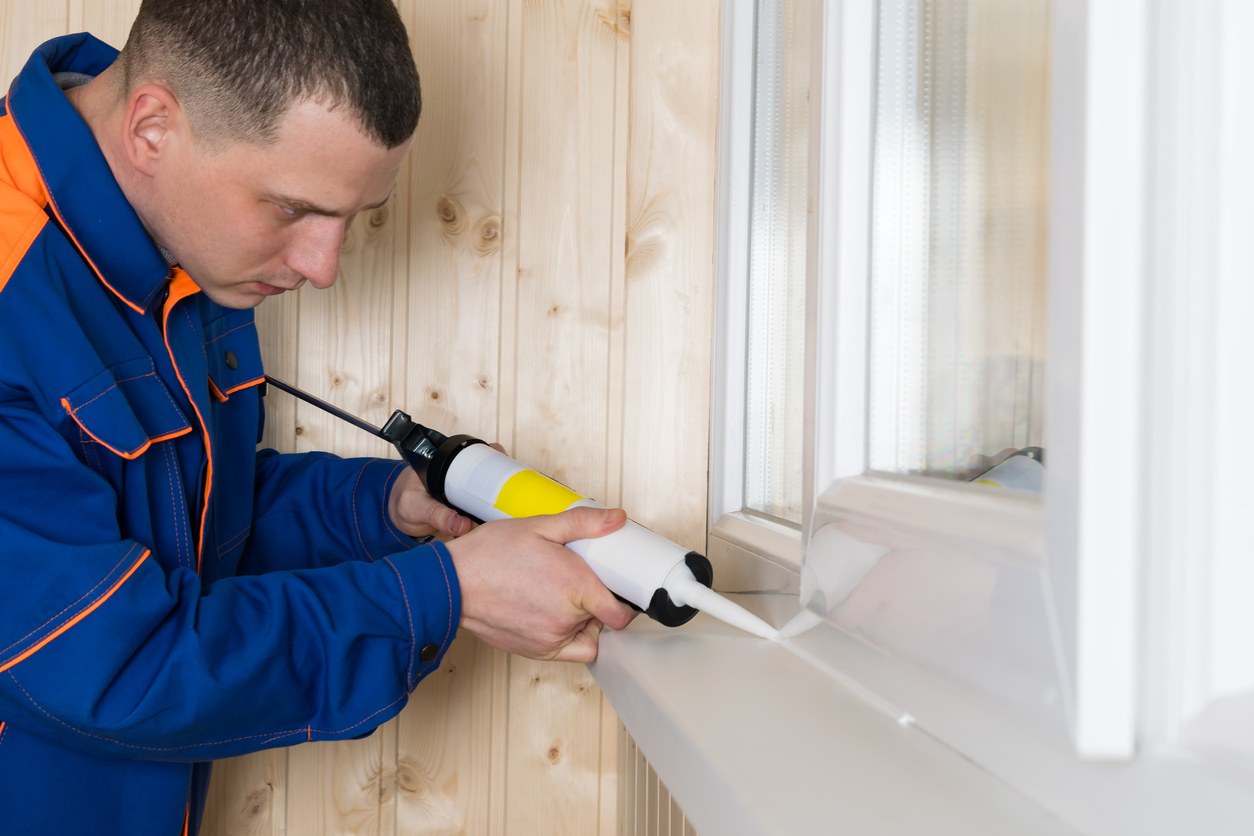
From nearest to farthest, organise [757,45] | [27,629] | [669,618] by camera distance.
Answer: [27,629] → [669,618] → [757,45]

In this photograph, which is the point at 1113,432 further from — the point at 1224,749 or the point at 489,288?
the point at 489,288

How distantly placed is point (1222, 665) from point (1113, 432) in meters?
0.10

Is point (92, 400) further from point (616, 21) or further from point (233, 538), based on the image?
point (616, 21)

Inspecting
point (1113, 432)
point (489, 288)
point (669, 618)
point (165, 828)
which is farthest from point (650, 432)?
point (1113, 432)

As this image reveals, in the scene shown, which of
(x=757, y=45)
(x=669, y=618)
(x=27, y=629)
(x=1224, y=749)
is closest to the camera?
(x=1224, y=749)

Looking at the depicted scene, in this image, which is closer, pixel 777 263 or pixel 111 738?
pixel 111 738

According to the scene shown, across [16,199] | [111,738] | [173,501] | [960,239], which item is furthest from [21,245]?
[960,239]

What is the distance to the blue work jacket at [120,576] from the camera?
627mm

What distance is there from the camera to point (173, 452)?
0.80m

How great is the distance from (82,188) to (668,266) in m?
0.73

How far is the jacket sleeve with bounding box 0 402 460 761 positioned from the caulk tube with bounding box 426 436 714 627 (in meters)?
0.14

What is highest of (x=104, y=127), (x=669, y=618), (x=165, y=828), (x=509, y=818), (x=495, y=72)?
(x=495, y=72)

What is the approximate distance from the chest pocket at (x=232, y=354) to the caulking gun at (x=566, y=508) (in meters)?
0.05

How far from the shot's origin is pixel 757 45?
43.9 inches
